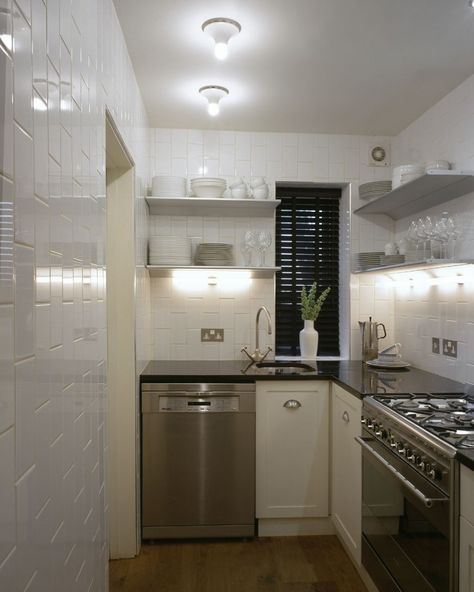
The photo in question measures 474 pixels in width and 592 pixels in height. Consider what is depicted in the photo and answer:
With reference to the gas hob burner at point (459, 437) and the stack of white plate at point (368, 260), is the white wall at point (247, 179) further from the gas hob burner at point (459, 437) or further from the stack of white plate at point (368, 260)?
the gas hob burner at point (459, 437)

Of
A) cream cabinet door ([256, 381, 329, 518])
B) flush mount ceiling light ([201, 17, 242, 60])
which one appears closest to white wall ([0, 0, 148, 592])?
flush mount ceiling light ([201, 17, 242, 60])

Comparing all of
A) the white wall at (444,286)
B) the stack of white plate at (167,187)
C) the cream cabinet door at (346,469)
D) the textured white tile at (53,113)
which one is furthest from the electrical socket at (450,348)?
the textured white tile at (53,113)

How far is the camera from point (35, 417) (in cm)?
105

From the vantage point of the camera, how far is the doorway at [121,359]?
8.92 ft

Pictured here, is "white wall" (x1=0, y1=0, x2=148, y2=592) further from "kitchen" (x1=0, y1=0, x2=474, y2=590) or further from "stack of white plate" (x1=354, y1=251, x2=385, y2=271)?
"stack of white plate" (x1=354, y1=251, x2=385, y2=271)

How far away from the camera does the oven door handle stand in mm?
1704

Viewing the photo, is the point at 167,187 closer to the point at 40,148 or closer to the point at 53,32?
the point at 53,32

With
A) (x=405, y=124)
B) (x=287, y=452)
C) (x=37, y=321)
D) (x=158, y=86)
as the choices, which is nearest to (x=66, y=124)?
(x=37, y=321)

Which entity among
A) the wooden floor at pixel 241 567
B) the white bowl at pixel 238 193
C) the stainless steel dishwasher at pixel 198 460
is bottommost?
the wooden floor at pixel 241 567

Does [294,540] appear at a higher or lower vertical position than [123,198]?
lower

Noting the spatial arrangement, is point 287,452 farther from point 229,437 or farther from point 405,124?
point 405,124

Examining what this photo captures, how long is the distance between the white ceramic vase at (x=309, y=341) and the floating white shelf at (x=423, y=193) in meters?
0.93

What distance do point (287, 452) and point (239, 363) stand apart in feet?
2.38

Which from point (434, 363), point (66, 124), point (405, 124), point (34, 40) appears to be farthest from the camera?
point (405, 124)
